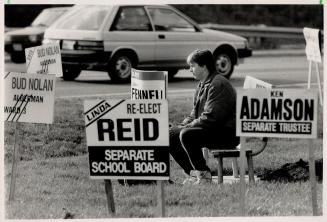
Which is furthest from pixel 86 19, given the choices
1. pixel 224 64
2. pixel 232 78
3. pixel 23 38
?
pixel 23 38

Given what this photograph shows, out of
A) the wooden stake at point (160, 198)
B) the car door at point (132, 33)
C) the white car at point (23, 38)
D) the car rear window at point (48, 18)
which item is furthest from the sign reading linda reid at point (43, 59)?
the car rear window at point (48, 18)

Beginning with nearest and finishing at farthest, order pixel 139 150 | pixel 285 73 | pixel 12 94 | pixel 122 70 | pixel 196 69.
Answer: pixel 139 150 < pixel 12 94 < pixel 196 69 < pixel 122 70 < pixel 285 73

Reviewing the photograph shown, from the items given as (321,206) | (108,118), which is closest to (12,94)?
(108,118)

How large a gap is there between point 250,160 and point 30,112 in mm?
2083

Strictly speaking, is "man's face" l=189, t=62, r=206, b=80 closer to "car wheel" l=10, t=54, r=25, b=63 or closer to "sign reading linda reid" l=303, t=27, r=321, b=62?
"sign reading linda reid" l=303, t=27, r=321, b=62

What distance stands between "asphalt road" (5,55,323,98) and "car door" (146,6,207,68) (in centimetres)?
47

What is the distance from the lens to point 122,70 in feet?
46.5

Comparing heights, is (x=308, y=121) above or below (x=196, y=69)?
below

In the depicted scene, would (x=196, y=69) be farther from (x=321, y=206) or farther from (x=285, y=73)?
(x=285, y=73)

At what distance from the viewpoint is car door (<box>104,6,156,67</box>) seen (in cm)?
1396

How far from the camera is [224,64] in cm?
1546

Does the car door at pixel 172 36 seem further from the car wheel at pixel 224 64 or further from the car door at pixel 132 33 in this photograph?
the car wheel at pixel 224 64

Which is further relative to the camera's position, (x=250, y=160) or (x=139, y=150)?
(x=250, y=160)

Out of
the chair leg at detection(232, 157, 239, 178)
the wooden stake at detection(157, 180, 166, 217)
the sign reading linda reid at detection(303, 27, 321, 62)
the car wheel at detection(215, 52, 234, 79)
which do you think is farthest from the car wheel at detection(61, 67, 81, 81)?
the wooden stake at detection(157, 180, 166, 217)
